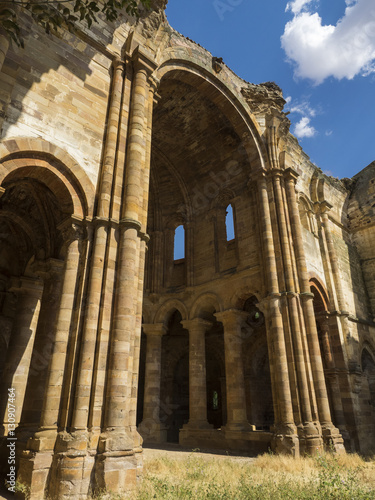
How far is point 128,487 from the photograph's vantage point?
20.3ft

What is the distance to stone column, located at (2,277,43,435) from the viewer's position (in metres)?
10.8

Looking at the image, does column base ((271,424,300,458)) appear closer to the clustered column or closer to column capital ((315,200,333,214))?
the clustered column

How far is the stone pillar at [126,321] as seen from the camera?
6238 mm

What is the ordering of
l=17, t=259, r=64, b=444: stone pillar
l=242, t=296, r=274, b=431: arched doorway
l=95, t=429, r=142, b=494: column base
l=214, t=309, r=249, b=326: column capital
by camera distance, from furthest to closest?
1. l=242, t=296, r=274, b=431: arched doorway
2. l=214, t=309, r=249, b=326: column capital
3. l=17, t=259, r=64, b=444: stone pillar
4. l=95, t=429, r=142, b=494: column base

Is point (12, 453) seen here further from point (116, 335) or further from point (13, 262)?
point (13, 262)

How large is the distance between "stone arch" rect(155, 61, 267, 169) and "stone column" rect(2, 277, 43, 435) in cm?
924

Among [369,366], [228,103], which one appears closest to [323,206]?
[228,103]

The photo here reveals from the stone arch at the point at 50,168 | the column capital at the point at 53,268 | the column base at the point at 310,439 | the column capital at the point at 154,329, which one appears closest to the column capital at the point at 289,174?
the column capital at the point at 154,329

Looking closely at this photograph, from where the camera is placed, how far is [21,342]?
36.6ft

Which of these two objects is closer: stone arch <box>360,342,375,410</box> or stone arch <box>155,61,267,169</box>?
stone arch <box>155,61,267,169</box>

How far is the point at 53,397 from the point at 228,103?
A: 13135 mm

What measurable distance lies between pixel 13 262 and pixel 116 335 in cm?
740

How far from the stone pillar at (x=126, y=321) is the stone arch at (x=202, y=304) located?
7623 millimetres

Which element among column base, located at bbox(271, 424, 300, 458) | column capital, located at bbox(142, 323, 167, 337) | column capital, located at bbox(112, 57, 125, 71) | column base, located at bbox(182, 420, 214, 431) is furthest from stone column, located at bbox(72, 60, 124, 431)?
column capital, located at bbox(142, 323, 167, 337)
